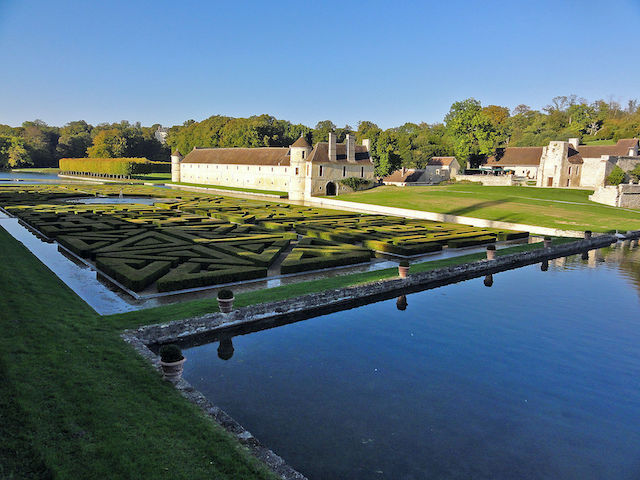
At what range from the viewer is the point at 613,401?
10.0 meters

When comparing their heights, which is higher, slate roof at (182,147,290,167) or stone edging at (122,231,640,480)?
slate roof at (182,147,290,167)

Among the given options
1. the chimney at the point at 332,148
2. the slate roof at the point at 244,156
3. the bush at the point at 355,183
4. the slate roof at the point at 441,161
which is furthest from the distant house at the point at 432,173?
the chimney at the point at 332,148

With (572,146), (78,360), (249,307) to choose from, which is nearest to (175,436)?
(78,360)

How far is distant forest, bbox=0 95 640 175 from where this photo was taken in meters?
90.3

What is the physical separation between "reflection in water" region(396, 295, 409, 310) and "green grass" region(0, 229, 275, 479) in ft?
32.4

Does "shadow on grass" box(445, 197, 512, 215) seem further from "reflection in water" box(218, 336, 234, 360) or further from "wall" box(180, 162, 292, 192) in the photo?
"reflection in water" box(218, 336, 234, 360)

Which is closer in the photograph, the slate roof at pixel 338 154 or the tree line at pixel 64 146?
the slate roof at pixel 338 154

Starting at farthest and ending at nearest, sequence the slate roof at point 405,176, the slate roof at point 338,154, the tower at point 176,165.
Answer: the tower at point 176,165
the slate roof at point 405,176
the slate roof at point 338,154

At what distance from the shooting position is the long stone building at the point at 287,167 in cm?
6688

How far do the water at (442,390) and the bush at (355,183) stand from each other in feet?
175

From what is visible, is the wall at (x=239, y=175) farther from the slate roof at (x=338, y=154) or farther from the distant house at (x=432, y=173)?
the distant house at (x=432, y=173)

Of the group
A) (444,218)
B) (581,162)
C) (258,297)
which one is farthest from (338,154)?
(258,297)

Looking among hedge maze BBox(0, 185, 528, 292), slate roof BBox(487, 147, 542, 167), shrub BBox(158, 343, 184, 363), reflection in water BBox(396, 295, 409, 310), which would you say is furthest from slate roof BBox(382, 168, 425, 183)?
shrub BBox(158, 343, 184, 363)

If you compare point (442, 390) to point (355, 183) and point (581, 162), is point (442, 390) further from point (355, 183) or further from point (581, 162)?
point (581, 162)
